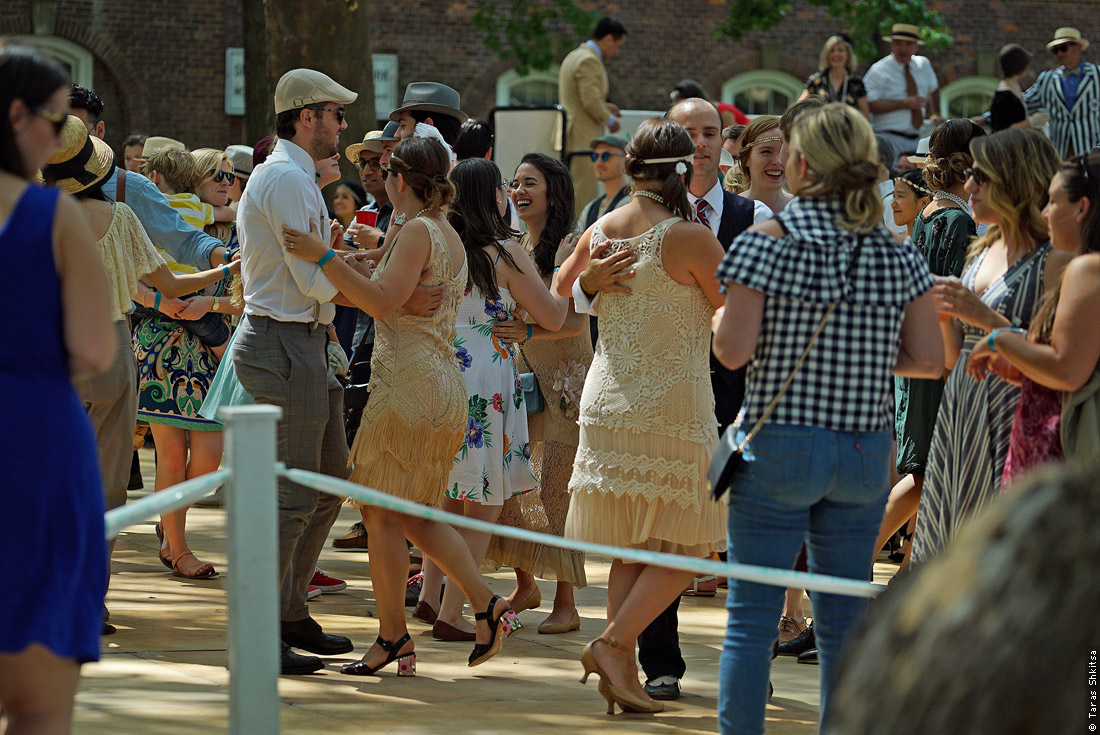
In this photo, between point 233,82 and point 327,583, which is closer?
point 327,583

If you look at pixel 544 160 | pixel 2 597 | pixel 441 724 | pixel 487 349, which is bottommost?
pixel 441 724

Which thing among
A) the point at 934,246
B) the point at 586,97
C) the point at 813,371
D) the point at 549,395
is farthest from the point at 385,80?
the point at 813,371

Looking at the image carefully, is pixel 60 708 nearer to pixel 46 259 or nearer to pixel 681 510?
pixel 46 259

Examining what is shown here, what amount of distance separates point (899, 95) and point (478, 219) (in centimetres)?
1036

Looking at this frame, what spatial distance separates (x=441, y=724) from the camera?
490 cm

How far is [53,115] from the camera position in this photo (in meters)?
3.21

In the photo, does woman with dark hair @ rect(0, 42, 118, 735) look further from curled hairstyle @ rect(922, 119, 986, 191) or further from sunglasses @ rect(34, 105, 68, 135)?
curled hairstyle @ rect(922, 119, 986, 191)

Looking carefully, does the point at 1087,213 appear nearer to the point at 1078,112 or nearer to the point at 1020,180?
the point at 1020,180

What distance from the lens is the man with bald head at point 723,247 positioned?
507cm

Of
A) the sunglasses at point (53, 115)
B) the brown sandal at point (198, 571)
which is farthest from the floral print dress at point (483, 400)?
the sunglasses at point (53, 115)

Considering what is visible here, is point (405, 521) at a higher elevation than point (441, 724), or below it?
higher

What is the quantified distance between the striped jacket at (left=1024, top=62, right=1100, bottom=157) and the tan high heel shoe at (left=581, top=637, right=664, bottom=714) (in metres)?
10.0

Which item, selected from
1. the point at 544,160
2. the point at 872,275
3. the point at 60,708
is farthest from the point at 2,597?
the point at 544,160

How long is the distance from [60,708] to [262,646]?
1.69 ft
